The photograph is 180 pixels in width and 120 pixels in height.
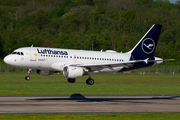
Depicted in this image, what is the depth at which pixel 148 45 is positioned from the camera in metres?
61.3

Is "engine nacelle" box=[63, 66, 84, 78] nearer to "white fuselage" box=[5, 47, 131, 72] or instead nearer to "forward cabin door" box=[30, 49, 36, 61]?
"white fuselage" box=[5, 47, 131, 72]

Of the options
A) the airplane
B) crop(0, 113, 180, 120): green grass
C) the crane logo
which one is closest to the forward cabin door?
the airplane

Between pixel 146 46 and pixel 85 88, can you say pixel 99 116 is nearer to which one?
pixel 146 46

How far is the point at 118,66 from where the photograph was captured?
55.6 meters

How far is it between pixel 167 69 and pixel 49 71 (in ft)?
266

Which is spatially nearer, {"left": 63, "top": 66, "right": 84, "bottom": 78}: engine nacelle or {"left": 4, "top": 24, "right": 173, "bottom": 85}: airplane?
{"left": 63, "top": 66, "right": 84, "bottom": 78}: engine nacelle

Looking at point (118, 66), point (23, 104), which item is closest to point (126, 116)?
point (23, 104)

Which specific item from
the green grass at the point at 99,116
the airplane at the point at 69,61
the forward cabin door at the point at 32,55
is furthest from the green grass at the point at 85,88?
the green grass at the point at 99,116

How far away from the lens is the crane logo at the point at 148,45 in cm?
6091

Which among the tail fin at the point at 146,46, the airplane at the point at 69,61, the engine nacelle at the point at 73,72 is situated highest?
the tail fin at the point at 146,46

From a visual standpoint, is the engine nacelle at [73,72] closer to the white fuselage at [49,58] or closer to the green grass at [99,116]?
the white fuselage at [49,58]

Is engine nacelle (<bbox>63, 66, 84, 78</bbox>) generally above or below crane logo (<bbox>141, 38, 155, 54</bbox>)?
below

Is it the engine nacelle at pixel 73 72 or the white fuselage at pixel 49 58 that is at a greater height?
the white fuselage at pixel 49 58

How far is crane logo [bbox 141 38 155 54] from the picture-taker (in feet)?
200
